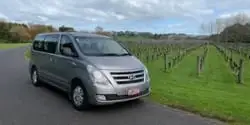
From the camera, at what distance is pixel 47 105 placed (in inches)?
263

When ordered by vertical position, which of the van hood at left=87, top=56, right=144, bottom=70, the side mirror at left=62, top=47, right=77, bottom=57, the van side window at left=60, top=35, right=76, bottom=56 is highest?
the van side window at left=60, top=35, right=76, bottom=56

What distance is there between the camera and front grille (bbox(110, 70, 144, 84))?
5.89 m

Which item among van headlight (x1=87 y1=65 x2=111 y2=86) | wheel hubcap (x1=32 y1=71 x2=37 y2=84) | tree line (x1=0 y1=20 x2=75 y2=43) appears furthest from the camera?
tree line (x1=0 y1=20 x2=75 y2=43)

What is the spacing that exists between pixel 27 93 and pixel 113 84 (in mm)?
3543

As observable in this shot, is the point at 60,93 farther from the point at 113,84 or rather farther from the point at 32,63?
the point at 113,84

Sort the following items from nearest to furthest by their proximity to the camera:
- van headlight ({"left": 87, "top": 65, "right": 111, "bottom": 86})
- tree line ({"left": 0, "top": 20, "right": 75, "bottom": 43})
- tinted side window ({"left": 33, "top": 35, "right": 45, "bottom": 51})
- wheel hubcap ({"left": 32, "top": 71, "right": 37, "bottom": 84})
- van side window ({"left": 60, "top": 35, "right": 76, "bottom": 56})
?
van headlight ({"left": 87, "top": 65, "right": 111, "bottom": 86}) → van side window ({"left": 60, "top": 35, "right": 76, "bottom": 56}) → tinted side window ({"left": 33, "top": 35, "right": 45, "bottom": 51}) → wheel hubcap ({"left": 32, "top": 71, "right": 37, "bottom": 84}) → tree line ({"left": 0, "top": 20, "right": 75, "bottom": 43})

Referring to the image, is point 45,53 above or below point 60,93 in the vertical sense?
above

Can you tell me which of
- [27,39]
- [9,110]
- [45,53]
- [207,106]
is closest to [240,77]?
[207,106]

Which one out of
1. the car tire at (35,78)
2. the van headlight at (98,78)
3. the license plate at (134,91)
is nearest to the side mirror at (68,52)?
the van headlight at (98,78)

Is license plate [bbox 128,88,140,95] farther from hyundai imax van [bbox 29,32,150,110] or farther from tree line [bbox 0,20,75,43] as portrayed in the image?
tree line [bbox 0,20,75,43]

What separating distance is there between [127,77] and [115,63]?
1.41ft

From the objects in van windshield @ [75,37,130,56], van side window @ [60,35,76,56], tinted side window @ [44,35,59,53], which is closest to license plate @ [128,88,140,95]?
van windshield @ [75,37,130,56]

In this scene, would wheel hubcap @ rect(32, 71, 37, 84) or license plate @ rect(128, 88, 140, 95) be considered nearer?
license plate @ rect(128, 88, 140, 95)

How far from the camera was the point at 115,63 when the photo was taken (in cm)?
612
